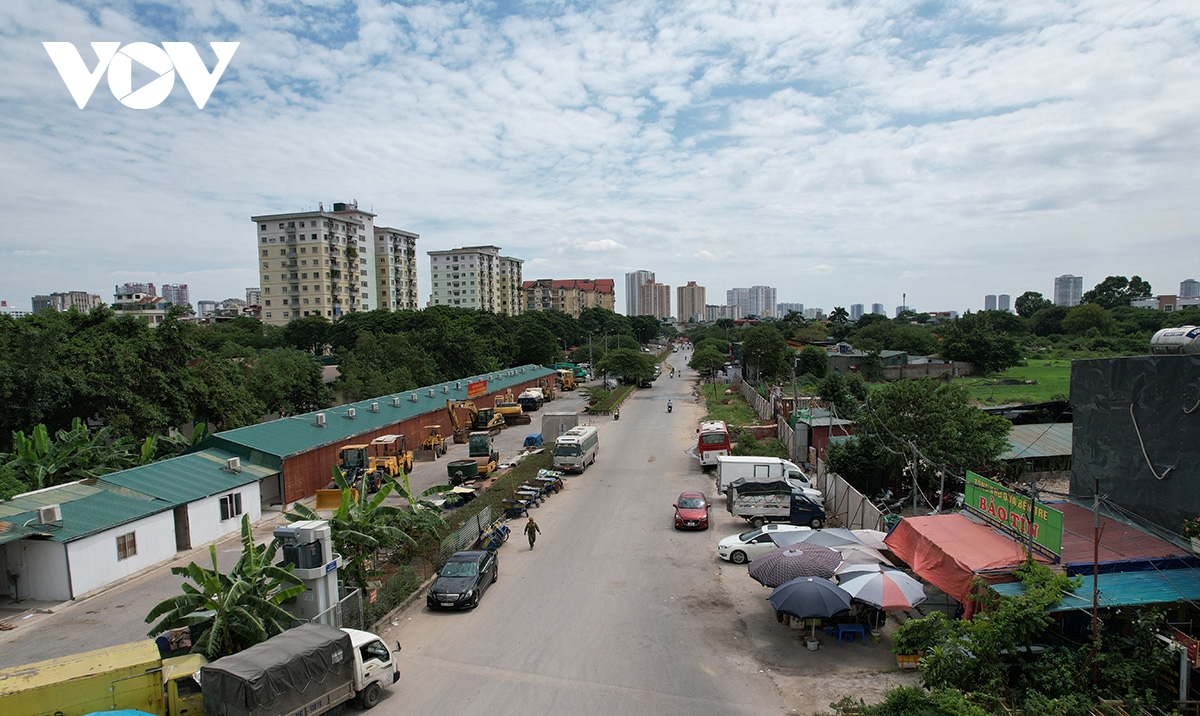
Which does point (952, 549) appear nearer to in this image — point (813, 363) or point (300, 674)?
point (300, 674)

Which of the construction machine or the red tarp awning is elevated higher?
the red tarp awning

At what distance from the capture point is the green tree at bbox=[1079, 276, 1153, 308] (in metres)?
151

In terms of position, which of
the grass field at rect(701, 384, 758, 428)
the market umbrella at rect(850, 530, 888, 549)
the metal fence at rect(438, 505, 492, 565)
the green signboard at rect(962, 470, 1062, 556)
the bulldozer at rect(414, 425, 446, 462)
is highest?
the green signboard at rect(962, 470, 1062, 556)

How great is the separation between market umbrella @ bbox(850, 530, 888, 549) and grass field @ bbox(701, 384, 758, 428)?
24.0m

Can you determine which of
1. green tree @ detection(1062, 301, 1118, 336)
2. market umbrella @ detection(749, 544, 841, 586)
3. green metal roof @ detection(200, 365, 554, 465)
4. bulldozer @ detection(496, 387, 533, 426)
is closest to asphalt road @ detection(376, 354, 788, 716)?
market umbrella @ detection(749, 544, 841, 586)

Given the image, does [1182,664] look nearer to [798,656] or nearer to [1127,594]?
[1127,594]

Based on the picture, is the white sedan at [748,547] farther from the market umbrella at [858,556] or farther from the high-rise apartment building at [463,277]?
the high-rise apartment building at [463,277]

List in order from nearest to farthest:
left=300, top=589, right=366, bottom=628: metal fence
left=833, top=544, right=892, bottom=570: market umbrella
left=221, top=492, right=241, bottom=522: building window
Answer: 1. left=300, top=589, right=366, bottom=628: metal fence
2. left=833, top=544, right=892, bottom=570: market umbrella
3. left=221, top=492, right=241, bottom=522: building window

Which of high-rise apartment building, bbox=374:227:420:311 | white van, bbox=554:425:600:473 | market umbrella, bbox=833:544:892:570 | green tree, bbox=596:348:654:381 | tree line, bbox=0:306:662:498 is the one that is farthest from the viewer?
high-rise apartment building, bbox=374:227:420:311

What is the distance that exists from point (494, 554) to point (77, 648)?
8.93 m

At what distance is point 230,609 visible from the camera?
11188mm

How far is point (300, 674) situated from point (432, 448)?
82.7ft

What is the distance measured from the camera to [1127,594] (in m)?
10.8

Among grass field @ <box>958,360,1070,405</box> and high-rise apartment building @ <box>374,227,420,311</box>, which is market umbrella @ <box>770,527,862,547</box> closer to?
grass field @ <box>958,360,1070,405</box>
